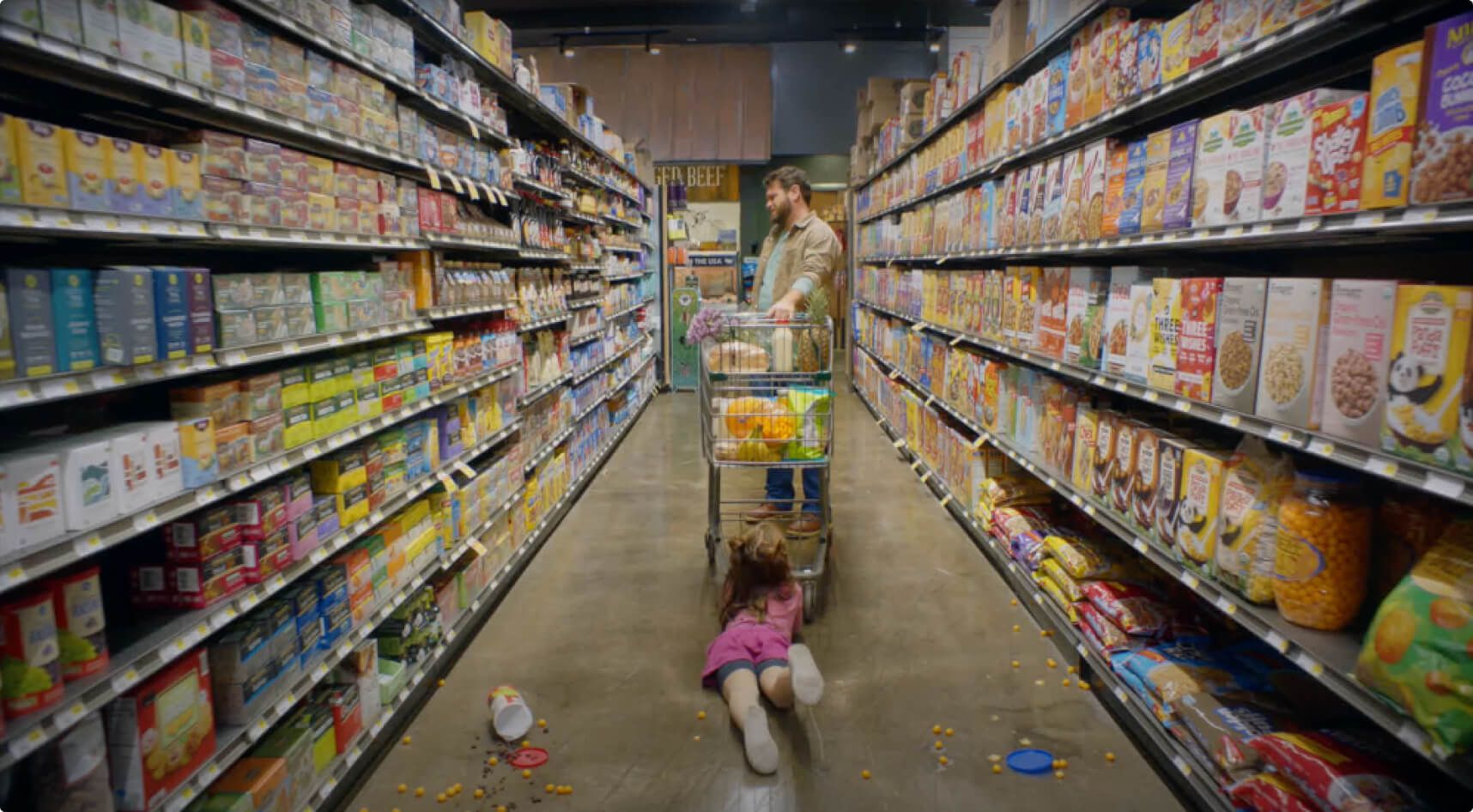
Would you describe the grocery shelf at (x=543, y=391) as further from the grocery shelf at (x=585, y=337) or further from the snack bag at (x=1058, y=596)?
the snack bag at (x=1058, y=596)

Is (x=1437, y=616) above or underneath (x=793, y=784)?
above

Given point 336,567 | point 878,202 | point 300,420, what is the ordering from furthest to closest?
point 878,202
point 336,567
point 300,420

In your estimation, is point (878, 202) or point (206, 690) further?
point (878, 202)

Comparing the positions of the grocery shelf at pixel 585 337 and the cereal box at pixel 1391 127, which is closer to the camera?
the cereal box at pixel 1391 127

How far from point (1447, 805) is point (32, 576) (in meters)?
2.93

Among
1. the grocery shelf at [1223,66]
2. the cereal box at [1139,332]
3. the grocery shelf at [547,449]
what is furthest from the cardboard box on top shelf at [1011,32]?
the grocery shelf at [547,449]

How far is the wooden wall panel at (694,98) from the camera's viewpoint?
13836mm

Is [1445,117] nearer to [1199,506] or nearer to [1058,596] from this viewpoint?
[1199,506]

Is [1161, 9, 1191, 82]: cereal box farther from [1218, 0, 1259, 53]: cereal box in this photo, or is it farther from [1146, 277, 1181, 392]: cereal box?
[1146, 277, 1181, 392]: cereal box

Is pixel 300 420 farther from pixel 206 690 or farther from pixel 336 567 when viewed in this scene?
pixel 206 690

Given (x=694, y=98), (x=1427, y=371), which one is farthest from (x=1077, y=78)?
(x=694, y=98)

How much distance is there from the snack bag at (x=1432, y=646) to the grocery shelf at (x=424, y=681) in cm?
272

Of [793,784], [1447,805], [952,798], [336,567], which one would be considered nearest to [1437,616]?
[1447,805]

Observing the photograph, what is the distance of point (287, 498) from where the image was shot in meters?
2.46
